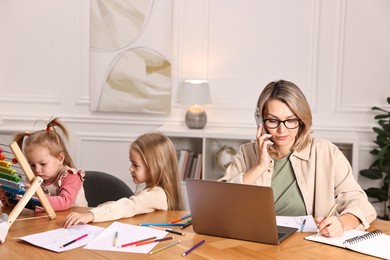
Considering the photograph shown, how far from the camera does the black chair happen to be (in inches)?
112

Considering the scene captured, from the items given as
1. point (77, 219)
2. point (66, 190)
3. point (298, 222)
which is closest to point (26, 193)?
point (77, 219)

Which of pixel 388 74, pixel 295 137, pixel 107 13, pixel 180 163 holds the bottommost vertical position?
pixel 180 163

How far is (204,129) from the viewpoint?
15.4 ft

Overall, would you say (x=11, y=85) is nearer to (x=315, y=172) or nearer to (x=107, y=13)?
(x=107, y=13)

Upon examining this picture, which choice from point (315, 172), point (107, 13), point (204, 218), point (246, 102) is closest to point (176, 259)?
point (204, 218)

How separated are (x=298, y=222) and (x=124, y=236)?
2.19 feet

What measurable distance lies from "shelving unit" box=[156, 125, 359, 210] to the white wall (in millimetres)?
194

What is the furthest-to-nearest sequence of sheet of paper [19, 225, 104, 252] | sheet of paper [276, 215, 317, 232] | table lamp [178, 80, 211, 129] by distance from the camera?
1. table lamp [178, 80, 211, 129]
2. sheet of paper [276, 215, 317, 232]
3. sheet of paper [19, 225, 104, 252]

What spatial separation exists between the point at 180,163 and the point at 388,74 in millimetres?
1777

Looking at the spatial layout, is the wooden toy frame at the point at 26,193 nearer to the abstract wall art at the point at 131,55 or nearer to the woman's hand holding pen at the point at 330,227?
the woman's hand holding pen at the point at 330,227

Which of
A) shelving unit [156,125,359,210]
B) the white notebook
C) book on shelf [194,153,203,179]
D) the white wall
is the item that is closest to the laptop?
the white notebook

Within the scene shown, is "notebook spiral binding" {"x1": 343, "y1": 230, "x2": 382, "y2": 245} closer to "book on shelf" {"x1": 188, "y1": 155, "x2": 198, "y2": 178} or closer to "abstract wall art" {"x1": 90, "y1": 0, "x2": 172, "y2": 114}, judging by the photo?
"book on shelf" {"x1": 188, "y1": 155, "x2": 198, "y2": 178}

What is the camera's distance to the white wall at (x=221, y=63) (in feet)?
15.0

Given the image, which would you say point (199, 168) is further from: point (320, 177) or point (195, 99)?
point (320, 177)
